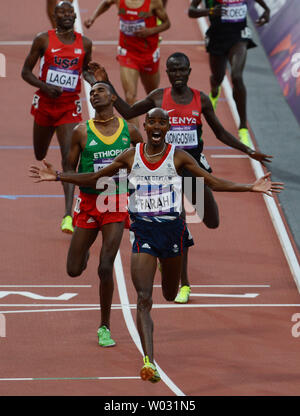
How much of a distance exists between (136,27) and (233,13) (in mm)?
1407

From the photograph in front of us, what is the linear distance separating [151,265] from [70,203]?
13.7 ft

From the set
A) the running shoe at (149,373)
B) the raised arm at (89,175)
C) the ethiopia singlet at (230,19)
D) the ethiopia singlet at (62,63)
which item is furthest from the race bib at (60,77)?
the running shoe at (149,373)

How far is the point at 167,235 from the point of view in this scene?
10219 millimetres

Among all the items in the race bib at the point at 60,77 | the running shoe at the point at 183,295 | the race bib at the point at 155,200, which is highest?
the race bib at the point at 155,200

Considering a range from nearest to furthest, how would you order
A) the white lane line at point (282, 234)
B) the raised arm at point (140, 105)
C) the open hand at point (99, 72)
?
1. the open hand at point (99, 72)
2. the raised arm at point (140, 105)
3. the white lane line at point (282, 234)

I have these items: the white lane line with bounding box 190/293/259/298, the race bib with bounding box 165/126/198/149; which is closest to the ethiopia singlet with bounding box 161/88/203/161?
the race bib with bounding box 165/126/198/149

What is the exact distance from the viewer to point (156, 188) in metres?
10.1

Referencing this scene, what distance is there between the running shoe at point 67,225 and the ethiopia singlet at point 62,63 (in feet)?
4.79

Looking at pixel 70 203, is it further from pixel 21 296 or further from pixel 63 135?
pixel 21 296

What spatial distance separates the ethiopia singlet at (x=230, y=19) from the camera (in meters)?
16.7

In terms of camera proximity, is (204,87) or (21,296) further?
(204,87)

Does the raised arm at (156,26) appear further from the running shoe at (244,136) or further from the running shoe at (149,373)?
the running shoe at (149,373)

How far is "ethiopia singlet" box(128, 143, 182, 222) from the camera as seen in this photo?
10086 mm

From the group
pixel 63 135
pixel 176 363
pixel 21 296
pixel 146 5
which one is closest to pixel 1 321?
pixel 21 296
